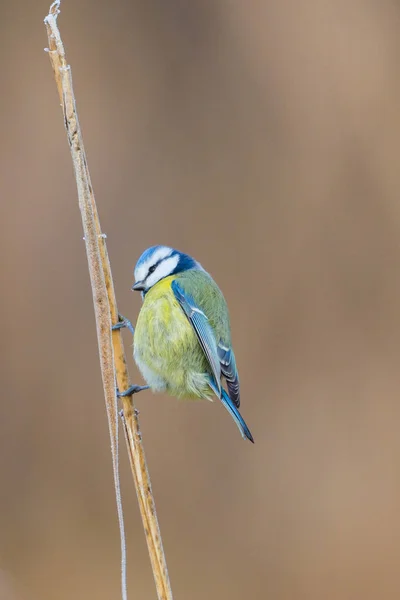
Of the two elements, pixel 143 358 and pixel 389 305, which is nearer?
pixel 143 358

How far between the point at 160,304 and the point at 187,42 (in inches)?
34.7

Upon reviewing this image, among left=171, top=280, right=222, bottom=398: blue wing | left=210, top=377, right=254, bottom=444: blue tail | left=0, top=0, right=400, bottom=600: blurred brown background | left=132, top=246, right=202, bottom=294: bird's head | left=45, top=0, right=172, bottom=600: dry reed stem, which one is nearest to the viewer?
left=45, top=0, right=172, bottom=600: dry reed stem

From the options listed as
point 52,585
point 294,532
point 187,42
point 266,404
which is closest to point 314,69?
point 187,42

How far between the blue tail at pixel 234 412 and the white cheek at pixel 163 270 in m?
0.22

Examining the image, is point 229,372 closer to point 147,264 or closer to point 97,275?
point 147,264

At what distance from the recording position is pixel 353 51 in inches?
72.6

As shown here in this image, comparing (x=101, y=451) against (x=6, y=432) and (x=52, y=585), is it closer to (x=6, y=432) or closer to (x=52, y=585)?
(x=6, y=432)

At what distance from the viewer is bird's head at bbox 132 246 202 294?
1254 millimetres

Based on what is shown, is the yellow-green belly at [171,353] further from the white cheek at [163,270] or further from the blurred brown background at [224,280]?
the blurred brown background at [224,280]

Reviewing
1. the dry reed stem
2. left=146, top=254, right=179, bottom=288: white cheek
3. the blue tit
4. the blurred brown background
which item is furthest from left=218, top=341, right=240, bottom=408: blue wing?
the blurred brown background

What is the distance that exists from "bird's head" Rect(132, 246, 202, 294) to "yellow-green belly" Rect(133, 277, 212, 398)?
8 cm

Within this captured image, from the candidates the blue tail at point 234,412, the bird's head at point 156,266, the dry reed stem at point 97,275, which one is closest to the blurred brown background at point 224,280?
the bird's head at point 156,266

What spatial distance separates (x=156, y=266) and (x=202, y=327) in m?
0.17

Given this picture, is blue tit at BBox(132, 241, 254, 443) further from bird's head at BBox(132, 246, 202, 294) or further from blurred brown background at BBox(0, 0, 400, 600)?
blurred brown background at BBox(0, 0, 400, 600)
